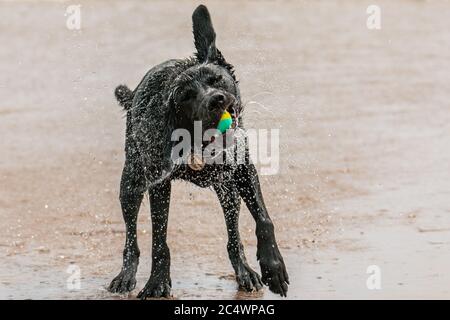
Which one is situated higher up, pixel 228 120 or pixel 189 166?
pixel 228 120

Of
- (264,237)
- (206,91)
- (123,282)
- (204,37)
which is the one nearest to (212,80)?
(206,91)

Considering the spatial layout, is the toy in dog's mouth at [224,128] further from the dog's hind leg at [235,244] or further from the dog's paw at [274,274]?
the dog's paw at [274,274]

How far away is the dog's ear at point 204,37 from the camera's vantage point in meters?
6.16

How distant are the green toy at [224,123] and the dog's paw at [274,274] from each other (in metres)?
0.77

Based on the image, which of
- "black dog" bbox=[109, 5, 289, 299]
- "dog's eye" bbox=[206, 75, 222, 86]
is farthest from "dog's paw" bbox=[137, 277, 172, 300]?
"dog's eye" bbox=[206, 75, 222, 86]

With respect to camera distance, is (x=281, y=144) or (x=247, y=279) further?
(x=281, y=144)

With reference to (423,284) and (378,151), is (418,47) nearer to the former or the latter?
(378,151)

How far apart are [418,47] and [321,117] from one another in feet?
13.3

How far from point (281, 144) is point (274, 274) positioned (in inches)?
159

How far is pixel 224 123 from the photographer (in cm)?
566

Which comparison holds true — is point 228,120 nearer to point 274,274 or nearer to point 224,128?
point 224,128

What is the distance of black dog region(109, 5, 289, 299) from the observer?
572 centimetres

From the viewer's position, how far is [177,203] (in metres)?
8.39

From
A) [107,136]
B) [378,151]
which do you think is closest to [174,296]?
[378,151]
